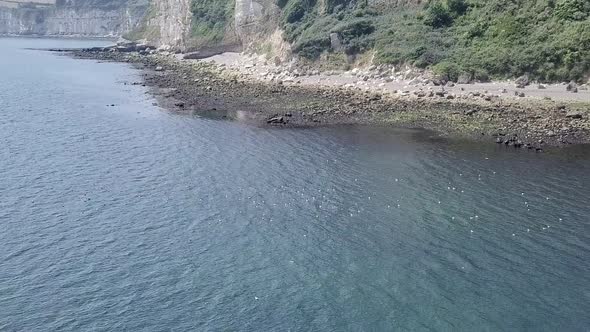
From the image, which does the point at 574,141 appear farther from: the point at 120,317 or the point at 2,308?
the point at 2,308

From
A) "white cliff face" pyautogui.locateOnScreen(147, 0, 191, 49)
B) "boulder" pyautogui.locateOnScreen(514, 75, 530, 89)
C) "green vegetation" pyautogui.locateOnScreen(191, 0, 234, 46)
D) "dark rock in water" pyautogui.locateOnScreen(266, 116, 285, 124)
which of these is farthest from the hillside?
"white cliff face" pyautogui.locateOnScreen(147, 0, 191, 49)

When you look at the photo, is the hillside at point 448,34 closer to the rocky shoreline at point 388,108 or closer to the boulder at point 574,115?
the rocky shoreline at point 388,108

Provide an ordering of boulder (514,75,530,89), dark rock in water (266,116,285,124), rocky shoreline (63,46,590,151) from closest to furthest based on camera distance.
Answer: rocky shoreline (63,46,590,151) < dark rock in water (266,116,285,124) < boulder (514,75,530,89)

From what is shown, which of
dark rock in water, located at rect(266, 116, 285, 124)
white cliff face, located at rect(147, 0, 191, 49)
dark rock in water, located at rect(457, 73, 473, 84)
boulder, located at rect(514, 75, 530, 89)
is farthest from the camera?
white cliff face, located at rect(147, 0, 191, 49)

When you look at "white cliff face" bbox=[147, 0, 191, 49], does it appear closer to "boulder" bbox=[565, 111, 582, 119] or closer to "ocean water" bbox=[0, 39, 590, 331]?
"ocean water" bbox=[0, 39, 590, 331]

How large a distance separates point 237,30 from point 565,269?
99.1 m

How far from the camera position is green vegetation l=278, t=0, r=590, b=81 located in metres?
69.5

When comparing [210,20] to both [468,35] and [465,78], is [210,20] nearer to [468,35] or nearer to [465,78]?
[468,35]

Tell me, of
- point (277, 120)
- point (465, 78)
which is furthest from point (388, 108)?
point (465, 78)

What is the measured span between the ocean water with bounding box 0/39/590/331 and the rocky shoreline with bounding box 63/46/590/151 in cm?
382

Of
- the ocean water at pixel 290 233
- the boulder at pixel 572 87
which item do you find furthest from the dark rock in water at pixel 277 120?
the boulder at pixel 572 87

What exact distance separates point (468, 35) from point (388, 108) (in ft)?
70.9

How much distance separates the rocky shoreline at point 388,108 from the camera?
55.9 metres

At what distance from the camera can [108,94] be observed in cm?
8581
